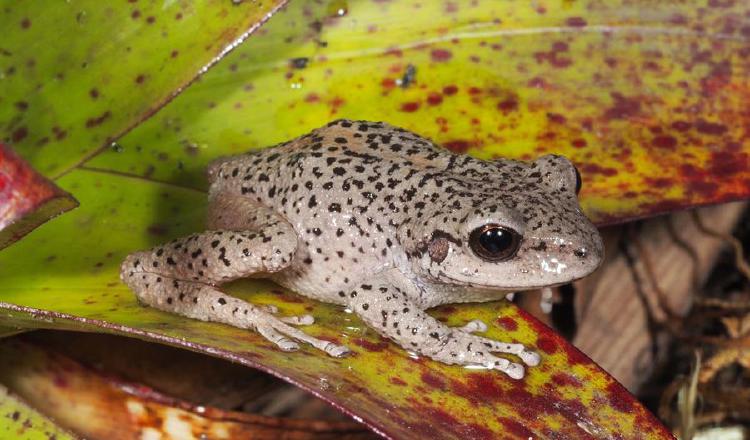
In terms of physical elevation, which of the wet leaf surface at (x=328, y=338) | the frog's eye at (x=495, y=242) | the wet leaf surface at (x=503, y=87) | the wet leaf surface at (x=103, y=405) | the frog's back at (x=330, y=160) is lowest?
the wet leaf surface at (x=103, y=405)

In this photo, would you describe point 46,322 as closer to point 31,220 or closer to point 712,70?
point 31,220

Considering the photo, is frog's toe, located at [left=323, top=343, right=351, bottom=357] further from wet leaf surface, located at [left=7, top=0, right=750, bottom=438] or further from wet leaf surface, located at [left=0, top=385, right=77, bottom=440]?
wet leaf surface, located at [left=0, top=385, right=77, bottom=440]

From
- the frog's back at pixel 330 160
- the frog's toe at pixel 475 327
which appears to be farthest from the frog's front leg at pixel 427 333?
the frog's back at pixel 330 160

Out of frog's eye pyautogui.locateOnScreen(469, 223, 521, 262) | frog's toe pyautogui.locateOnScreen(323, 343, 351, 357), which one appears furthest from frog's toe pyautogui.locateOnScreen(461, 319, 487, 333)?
frog's toe pyautogui.locateOnScreen(323, 343, 351, 357)


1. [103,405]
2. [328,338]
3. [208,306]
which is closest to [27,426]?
[103,405]

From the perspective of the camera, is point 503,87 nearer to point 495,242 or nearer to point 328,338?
point 495,242

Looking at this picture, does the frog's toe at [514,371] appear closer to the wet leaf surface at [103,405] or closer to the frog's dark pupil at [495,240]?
the frog's dark pupil at [495,240]

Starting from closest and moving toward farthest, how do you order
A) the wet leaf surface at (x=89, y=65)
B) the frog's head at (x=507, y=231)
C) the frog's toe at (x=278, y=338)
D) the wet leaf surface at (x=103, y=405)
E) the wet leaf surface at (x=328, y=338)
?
1. the wet leaf surface at (x=328, y=338)
2. the frog's toe at (x=278, y=338)
3. the frog's head at (x=507, y=231)
4. the wet leaf surface at (x=89, y=65)
5. the wet leaf surface at (x=103, y=405)
